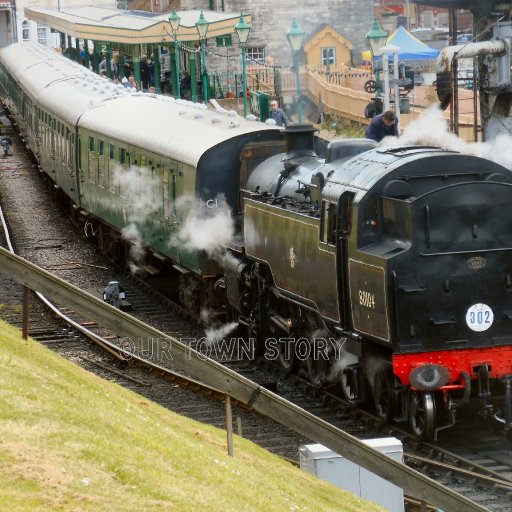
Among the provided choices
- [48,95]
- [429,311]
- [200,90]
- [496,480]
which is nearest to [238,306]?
[429,311]

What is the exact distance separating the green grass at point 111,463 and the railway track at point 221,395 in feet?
6.08

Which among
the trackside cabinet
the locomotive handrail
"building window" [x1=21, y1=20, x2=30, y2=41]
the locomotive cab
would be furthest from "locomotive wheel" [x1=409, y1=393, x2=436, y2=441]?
"building window" [x1=21, y1=20, x2=30, y2=41]

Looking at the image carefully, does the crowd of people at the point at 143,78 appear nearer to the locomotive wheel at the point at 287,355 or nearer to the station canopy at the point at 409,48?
the station canopy at the point at 409,48

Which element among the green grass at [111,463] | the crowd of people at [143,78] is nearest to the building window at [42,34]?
the crowd of people at [143,78]

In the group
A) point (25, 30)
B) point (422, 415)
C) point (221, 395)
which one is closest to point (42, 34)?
point (25, 30)

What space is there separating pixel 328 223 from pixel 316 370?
228 centimetres

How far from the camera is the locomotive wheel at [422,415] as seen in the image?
1255 centimetres

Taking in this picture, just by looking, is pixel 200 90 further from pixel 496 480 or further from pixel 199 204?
pixel 496 480

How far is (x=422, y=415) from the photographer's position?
12773 millimetres

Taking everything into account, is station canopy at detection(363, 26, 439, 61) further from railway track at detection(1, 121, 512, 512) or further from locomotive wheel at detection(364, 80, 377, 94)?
railway track at detection(1, 121, 512, 512)

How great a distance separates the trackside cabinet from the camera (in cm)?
1034

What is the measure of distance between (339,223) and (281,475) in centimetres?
361

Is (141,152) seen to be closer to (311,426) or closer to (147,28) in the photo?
(311,426)

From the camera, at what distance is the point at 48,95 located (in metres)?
32.2
